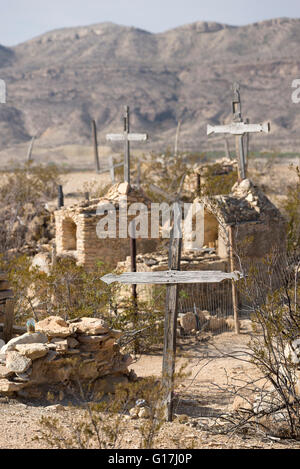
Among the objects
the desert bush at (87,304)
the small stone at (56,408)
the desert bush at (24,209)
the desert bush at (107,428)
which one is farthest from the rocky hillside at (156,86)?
the desert bush at (107,428)

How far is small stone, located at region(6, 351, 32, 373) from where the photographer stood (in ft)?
26.9

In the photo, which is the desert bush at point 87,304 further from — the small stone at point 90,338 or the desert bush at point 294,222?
the desert bush at point 294,222

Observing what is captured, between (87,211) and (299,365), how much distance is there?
9115mm

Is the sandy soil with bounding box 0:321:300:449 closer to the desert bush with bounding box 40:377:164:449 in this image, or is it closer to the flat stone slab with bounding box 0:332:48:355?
the desert bush with bounding box 40:377:164:449

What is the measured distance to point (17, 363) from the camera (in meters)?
8.20

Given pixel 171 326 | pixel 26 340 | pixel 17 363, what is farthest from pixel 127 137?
pixel 17 363

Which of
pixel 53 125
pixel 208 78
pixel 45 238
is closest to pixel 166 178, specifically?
pixel 45 238

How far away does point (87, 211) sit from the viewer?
16.3 metres

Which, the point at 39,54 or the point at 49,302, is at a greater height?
the point at 39,54

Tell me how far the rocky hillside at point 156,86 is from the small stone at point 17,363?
5326 cm

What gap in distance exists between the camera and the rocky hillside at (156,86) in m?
79.0
